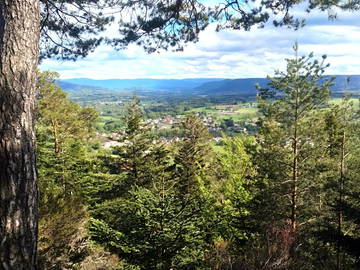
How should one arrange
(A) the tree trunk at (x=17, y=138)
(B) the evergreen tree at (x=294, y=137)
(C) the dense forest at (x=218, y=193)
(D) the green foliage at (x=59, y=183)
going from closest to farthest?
(A) the tree trunk at (x=17, y=138) < (D) the green foliage at (x=59, y=183) < (C) the dense forest at (x=218, y=193) < (B) the evergreen tree at (x=294, y=137)

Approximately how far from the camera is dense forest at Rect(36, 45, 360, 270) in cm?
759

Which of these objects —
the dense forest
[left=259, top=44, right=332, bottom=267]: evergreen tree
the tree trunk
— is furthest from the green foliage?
[left=259, top=44, right=332, bottom=267]: evergreen tree

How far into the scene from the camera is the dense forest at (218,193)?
7590mm

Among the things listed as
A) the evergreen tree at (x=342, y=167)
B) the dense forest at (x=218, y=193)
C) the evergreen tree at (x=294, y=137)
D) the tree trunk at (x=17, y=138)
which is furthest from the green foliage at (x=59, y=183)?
the evergreen tree at (x=342, y=167)

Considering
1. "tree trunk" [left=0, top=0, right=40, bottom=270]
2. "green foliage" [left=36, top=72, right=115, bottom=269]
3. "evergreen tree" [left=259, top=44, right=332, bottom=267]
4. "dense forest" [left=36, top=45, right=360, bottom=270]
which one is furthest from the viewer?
"evergreen tree" [left=259, top=44, right=332, bottom=267]

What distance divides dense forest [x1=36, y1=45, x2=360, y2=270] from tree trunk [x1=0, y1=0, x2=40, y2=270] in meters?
4.71

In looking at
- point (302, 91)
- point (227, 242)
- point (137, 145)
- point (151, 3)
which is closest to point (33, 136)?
point (151, 3)

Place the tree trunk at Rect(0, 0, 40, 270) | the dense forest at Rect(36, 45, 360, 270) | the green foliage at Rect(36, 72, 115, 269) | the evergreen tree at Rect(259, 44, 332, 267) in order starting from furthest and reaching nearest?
the evergreen tree at Rect(259, 44, 332, 267), the dense forest at Rect(36, 45, 360, 270), the green foliage at Rect(36, 72, 115, 269), the tree trunk at Rect(0, 0, 40, 270)

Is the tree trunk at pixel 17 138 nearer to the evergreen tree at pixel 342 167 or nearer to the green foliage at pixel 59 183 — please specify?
the green foliage at pixel 59 183

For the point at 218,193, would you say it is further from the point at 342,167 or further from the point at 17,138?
the point at 17,138

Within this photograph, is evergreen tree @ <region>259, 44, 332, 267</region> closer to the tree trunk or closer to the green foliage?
the green foliage

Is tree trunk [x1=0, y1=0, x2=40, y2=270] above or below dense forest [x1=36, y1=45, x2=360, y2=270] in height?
above

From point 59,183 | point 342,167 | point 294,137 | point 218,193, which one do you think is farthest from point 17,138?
point 59,183

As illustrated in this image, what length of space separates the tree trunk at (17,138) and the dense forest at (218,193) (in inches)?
185
